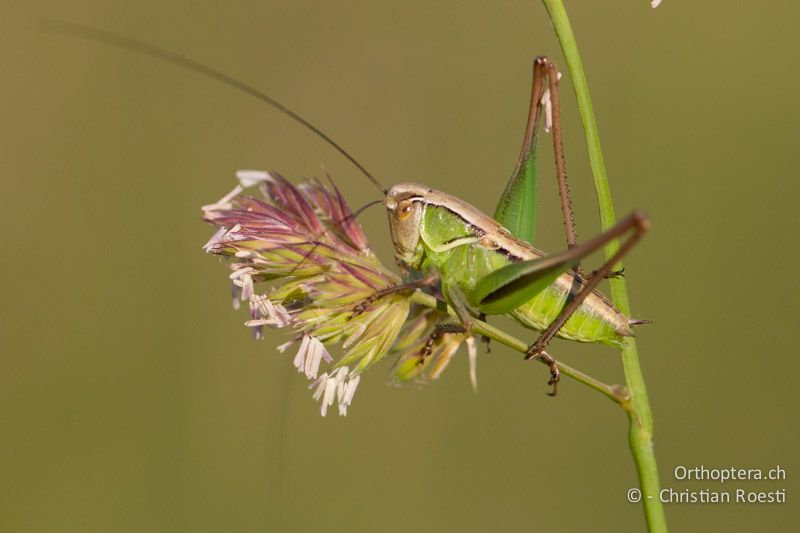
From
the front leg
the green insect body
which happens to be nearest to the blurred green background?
the green insect body

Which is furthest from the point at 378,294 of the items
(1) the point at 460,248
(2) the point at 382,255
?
(2) the point at 382,255

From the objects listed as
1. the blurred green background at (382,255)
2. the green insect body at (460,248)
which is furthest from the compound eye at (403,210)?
the blurred green background at (382,255)

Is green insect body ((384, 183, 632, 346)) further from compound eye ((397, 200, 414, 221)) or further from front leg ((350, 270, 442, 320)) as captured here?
front leg ((350, 270, 442, 320))

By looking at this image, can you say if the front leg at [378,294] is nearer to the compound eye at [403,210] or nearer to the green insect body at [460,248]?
the green insect body at [460,248]

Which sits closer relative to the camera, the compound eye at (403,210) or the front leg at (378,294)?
the front leg at (378,294)

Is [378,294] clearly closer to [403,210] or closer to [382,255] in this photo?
[403,210]

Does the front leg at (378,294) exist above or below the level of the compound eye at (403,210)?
below

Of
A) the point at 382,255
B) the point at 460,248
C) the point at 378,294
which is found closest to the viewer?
the point at 378,294
